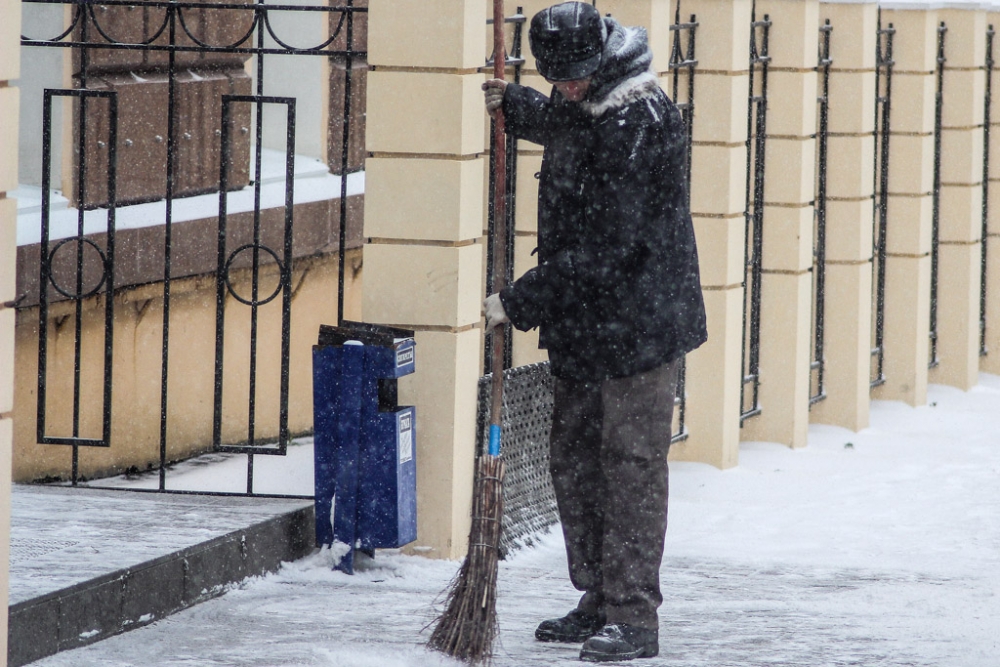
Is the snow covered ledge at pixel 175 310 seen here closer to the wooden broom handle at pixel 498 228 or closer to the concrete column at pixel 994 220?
the wooden broom handle at pixel 498 228

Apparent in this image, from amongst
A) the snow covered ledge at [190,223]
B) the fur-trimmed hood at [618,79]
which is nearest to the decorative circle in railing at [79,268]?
the snow covered ledge at [190,223]

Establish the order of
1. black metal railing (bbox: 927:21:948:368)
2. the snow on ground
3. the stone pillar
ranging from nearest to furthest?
the snow on ground < the stone pillar < black metal railing (bbox: 927:21:948:368)

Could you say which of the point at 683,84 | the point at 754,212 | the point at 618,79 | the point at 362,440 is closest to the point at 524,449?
the point at 362,440

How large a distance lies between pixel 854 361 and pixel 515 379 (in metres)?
4.00

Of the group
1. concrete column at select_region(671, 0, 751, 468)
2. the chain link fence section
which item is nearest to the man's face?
the chain link fence section

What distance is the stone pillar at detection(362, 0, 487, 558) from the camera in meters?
6.39

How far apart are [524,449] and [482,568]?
198 centimetres

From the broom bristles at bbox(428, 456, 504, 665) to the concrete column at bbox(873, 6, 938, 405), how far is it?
21.8 ft

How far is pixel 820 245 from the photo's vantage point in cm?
1052

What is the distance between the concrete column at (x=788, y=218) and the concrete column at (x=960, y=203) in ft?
8.94

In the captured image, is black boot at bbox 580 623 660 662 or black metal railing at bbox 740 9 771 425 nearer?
black boot at bbox 580 623 660 662

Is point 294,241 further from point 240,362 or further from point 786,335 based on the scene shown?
point 786,335

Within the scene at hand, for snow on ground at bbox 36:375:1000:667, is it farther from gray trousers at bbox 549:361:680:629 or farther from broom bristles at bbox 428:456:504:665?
gray trousers at bbox 549:361:680:629

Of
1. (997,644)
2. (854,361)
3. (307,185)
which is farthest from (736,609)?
(854,361)
